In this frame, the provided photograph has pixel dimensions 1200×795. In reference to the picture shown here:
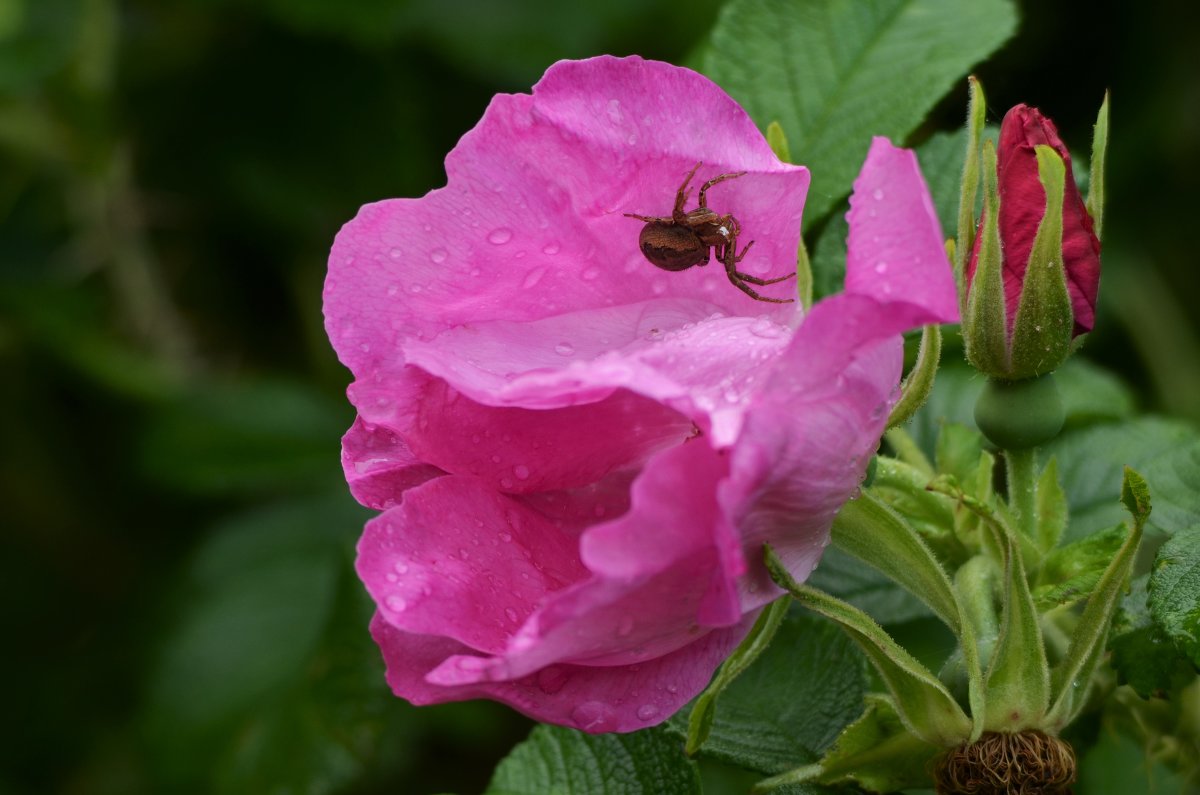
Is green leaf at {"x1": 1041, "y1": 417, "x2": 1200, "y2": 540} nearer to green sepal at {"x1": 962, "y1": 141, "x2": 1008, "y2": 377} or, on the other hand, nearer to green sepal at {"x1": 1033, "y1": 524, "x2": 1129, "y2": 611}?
green sepal at {"x1": 1033, "y1": 524, "x2": 1129, "y2": 611}

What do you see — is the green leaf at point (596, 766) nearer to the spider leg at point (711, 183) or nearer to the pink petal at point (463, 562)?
the pink petal at point (463, 562)

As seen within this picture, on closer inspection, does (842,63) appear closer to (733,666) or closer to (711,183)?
(711,183)

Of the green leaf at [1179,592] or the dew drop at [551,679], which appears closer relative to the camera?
the dew drop at [551,679]

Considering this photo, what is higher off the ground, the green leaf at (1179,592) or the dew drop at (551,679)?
the dew drop at (551,679)

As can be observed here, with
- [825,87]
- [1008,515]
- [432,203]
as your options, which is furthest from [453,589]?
[825,87]

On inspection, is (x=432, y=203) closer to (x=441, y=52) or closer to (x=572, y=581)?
(x=572, y=581)

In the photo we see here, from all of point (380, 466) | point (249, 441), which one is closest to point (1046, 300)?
point (380, 466)

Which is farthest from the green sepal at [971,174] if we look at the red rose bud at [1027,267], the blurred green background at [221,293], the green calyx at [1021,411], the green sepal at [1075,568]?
the blurred green background at [221,293]
